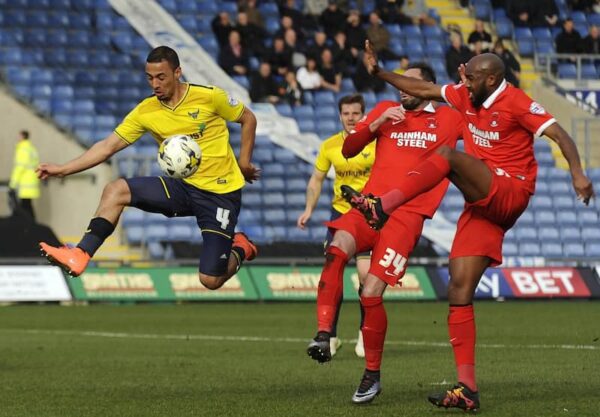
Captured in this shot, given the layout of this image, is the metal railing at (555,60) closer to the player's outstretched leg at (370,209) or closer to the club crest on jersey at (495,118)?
the club crest on jersey at (495,118)

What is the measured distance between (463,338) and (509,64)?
22556mm

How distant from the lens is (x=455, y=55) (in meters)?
30.5

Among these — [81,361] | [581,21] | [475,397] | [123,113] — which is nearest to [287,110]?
[123,113]

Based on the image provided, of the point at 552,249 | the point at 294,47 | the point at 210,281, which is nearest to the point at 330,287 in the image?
the point at 210,281

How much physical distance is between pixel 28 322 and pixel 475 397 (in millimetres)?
12210

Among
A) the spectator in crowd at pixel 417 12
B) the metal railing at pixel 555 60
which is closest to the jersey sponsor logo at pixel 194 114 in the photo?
the metal railing at pixel 555 60

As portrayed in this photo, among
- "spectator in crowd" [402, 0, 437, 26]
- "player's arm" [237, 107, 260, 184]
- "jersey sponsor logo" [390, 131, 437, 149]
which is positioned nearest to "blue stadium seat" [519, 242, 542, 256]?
"spectator in crowd" [402, 0, 437, 26]

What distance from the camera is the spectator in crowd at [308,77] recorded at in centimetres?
2983

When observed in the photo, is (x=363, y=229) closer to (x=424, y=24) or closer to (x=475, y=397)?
(x=475, y=397)

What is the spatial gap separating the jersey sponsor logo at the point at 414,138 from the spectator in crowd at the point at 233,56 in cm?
1861

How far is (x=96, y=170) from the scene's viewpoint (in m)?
26.8

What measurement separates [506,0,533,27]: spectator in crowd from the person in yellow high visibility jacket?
12276 mm

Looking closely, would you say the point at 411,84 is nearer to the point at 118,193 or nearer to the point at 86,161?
the point at 118,193

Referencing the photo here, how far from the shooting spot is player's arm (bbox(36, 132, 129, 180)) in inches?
420
